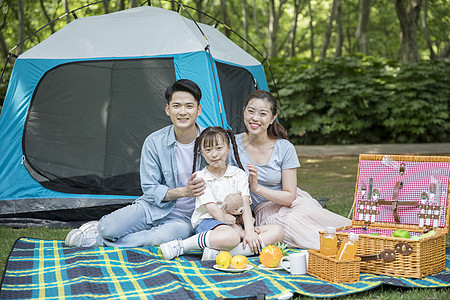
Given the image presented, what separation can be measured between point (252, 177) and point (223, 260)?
0.56 m

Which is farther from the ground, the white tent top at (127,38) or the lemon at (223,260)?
the white tent top at (127,38)

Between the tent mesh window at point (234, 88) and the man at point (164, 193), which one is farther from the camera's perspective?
the tent mesh window at point (234, 88)

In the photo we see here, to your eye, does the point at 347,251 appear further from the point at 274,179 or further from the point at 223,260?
the point at 274,179

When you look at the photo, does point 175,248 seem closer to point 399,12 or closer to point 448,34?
point 399,12

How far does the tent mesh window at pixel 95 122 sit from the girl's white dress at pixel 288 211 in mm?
1133

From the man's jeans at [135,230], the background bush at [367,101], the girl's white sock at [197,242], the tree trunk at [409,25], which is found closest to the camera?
the girl's white sock at [197,242]

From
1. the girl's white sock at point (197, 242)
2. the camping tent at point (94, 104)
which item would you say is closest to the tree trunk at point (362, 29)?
the camping tent at point (94, 104)

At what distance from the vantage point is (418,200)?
2.61 meters

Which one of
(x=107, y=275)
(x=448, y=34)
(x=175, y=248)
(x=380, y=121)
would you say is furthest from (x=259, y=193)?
(x=448, y=34)

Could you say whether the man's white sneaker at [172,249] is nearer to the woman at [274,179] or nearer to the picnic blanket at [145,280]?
the picnic blanket at [145,280]

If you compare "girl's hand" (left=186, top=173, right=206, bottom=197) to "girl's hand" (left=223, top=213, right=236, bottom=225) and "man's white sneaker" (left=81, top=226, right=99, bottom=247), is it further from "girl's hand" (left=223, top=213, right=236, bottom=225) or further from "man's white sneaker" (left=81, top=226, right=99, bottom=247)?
"man's white sneaker" (left=81, top=226, right=99, bottom=247)

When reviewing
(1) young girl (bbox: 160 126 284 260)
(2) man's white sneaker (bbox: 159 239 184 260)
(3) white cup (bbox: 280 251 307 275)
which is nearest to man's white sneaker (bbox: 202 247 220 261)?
(1) young girl (bbox: 160 126 284 260)

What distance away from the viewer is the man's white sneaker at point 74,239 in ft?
9.60

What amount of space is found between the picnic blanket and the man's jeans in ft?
0.52
